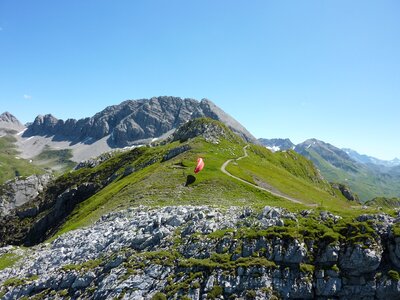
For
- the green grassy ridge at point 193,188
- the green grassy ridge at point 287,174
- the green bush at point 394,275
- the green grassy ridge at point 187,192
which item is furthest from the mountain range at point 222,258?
the green grassy ridge at point 287,174

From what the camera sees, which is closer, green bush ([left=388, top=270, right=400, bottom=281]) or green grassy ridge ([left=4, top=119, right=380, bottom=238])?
green bush ([left=388, top=270, right=400, bottom=281])

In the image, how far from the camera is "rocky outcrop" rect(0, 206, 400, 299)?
30609 millimetres

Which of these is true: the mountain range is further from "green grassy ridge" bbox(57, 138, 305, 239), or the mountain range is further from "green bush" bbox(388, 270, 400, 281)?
"green grassy ridge" bbox(57, 138, 305, 239)

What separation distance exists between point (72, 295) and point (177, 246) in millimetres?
13010

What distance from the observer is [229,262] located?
33688 mm

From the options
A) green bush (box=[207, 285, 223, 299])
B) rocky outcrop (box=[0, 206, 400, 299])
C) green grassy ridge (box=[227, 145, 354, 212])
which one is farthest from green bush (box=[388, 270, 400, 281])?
green grassy ridge (box=[227, 145, 354, 212])

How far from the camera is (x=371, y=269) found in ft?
99.9

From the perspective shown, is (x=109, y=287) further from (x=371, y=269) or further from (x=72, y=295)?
(x=371, y=269)

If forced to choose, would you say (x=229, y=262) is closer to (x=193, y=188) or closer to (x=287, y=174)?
(x=193, y=188)

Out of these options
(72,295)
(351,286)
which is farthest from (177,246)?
(351,286)

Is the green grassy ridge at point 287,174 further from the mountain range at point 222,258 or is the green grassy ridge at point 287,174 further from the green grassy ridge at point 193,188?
the mountain range at point 222,258

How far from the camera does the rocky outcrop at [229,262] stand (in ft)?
100

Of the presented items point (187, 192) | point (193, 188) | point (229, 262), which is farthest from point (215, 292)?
point (193, 188)

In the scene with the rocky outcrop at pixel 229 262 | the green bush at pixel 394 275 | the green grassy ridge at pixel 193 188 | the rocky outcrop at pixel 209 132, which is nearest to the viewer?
the green bush at pixel 394 275
